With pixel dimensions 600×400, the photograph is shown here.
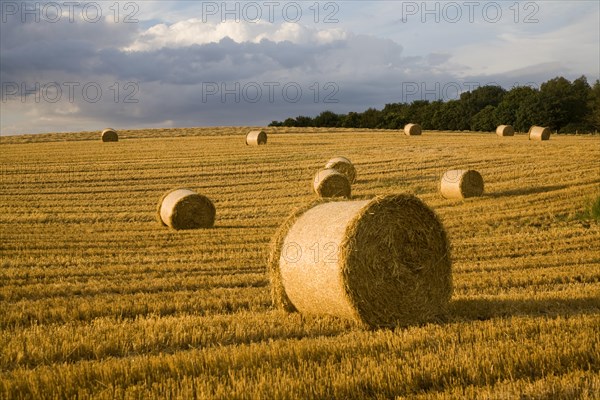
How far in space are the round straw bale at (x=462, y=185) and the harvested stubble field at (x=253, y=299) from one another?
0.37 m

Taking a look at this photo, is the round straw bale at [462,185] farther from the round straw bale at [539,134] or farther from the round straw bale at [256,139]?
the round straw bale at [539,134]

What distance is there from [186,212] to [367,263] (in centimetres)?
1130

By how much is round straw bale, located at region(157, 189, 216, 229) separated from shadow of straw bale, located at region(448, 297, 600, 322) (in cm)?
1088

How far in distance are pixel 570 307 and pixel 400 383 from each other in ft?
14.1

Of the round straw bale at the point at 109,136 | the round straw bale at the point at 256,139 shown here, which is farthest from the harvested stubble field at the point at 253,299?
the round straw bale at the point at 109,136

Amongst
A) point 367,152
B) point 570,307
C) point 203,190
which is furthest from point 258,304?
point 367,152

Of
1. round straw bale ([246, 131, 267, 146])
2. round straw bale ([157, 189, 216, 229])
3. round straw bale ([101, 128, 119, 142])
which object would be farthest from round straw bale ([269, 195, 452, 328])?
round straw bale ([101, 128, 119, 142])

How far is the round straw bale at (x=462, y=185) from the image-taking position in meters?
22.1

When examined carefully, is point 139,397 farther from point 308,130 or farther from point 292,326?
point 308,130

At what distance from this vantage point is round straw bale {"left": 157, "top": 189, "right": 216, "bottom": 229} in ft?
60.7

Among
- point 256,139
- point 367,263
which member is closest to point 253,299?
point 367,263

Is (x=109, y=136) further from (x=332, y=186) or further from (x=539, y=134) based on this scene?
(x=539, y=134)

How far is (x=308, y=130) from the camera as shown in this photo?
51625 mm

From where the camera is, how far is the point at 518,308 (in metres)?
8.36
